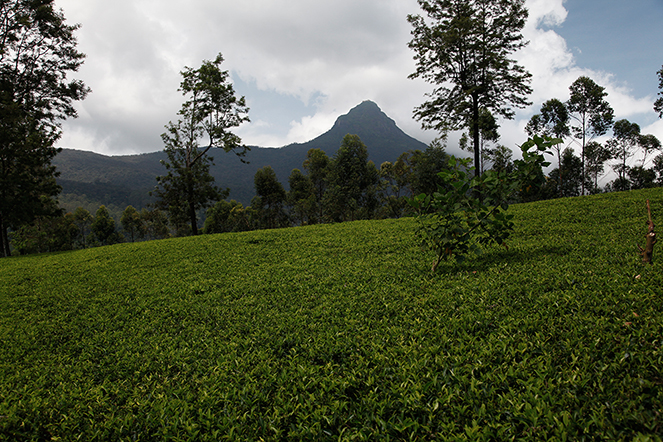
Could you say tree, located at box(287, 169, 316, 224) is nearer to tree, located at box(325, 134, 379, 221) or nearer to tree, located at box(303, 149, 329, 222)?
tree, located at box(303, 149, 329, 222)

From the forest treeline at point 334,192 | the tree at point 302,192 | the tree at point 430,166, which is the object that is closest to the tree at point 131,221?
the forest treeline at point 334,192

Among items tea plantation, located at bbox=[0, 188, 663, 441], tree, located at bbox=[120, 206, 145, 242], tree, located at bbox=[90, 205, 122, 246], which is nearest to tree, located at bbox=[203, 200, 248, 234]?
tree, located at bbox=[90, 205, 122, 246]

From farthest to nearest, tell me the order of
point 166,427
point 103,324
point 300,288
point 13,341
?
point 300,288 < point 103,324 < point 13,341 < point 166,427

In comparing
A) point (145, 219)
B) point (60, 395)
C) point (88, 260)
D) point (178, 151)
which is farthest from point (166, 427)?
point (145, 219)

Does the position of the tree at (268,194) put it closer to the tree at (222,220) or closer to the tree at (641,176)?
the tree at (222,220)

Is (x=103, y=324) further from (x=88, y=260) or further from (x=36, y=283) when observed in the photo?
(x=88, y=260)

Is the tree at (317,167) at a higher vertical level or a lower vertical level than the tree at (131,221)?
higher

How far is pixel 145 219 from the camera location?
201ft

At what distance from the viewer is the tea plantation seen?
6.26ft

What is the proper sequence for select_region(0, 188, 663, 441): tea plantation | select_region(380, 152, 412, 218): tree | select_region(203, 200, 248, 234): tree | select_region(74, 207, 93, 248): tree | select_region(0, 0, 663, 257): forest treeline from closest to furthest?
select_region(0, 188, 663, 441): tea plantation < select_region(0, 0, 663, 257): forest treeline < select_region(380, 152, 412, 218): tree < select_region(203, 200, 248, 234): tree < select_region(74, 207, 93, 248): tree

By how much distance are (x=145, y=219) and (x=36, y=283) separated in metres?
62.0

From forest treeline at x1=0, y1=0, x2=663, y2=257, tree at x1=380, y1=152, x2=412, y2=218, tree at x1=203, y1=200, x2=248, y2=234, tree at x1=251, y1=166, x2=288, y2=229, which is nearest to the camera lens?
forest treeline at x1=0, y1=0, x2=663, y2=257

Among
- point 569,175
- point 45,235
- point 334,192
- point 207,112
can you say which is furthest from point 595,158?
point 45,235

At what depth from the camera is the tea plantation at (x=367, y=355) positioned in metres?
1.91
